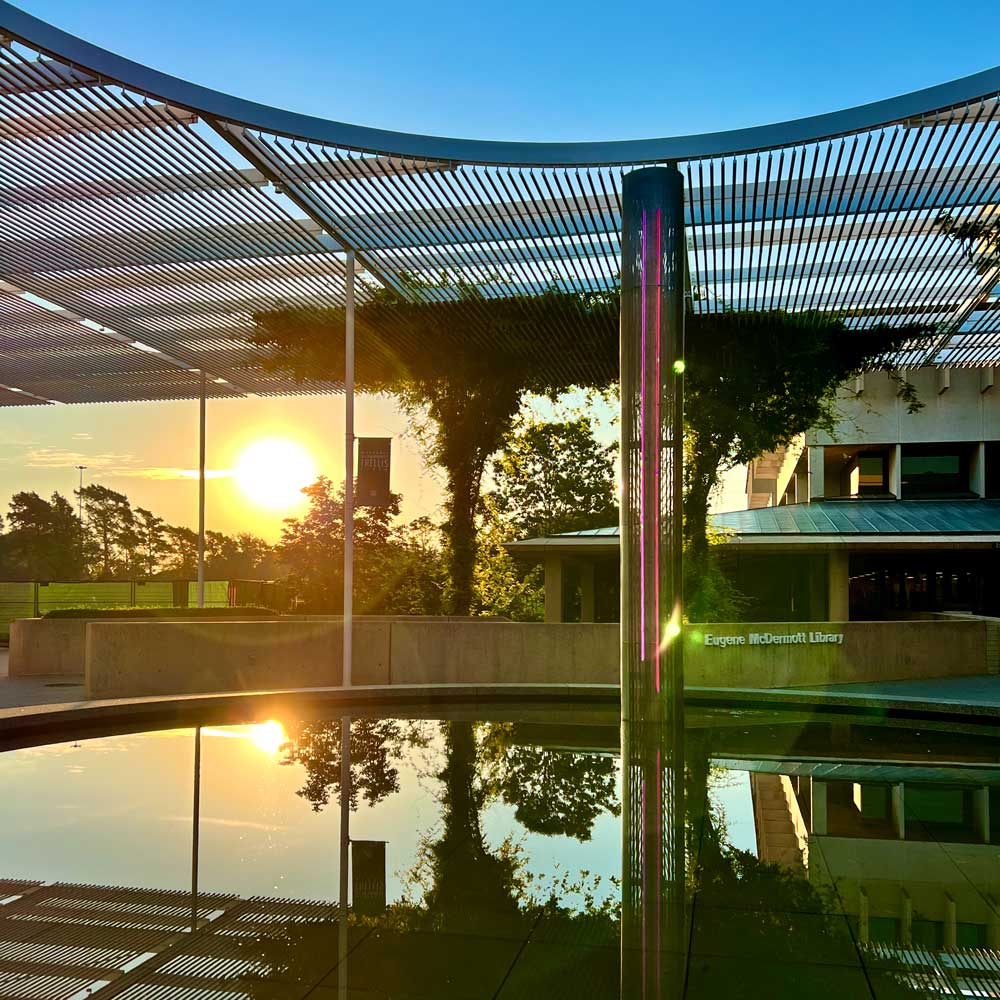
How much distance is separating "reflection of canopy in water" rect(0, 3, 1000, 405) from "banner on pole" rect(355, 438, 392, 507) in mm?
2233

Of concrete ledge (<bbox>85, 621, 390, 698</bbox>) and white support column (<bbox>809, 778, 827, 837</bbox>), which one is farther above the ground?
concrete ledge (<bbox>85, 621, 390, 698</bbox>)

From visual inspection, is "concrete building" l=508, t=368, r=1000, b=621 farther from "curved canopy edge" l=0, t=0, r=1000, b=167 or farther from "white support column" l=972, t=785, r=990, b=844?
"white support column" l=972, t=785, r=990, b=844

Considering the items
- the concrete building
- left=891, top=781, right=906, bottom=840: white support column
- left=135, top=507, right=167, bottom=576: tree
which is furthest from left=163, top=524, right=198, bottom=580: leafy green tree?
left=891, top=781, right=906, bottom=840: white support column

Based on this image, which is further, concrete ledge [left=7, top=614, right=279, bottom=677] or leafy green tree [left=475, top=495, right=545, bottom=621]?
leafy green tree [left=475, top=495, right=545, bottom=621]

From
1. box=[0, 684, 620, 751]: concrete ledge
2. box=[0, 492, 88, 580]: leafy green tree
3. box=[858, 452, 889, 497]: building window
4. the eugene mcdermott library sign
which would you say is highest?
box=[858, 452, 889, 497]: building window

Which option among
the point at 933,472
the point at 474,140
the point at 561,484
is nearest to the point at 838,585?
the point at 933,472

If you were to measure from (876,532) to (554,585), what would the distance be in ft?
22.4

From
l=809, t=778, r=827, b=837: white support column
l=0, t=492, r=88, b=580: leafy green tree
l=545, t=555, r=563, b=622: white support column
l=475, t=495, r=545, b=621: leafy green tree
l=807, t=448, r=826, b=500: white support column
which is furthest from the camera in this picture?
l=0, t=492, r=88, b=580: leafy green tree

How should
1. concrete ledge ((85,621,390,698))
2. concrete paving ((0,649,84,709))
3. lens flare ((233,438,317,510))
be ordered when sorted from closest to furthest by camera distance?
concrete paving ((0,649,84,709)), concrete ledge ((85,621,390,698)), lens flare ((233,438,317,510))

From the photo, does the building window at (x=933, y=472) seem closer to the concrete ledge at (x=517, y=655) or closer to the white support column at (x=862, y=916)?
the concrete ledge at (x=517, y=655)

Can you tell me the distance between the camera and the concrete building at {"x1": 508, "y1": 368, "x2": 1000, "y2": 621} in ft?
74.5

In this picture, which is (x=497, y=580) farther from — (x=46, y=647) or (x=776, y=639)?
(x=776, y=639)

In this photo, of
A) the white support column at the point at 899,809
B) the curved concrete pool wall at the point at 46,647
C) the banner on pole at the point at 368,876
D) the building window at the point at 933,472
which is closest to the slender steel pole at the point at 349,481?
the curved concrete pool wall at the point at 46,647

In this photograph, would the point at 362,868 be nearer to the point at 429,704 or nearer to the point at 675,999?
the point at 675,999
